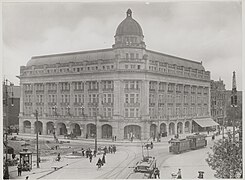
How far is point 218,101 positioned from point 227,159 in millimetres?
1066

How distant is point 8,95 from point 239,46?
371 centimetres

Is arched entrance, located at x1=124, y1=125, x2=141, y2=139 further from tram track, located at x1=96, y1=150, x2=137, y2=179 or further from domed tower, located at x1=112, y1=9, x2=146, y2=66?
domed tower, located at x1=112, y1=9, x2=146, y2=66

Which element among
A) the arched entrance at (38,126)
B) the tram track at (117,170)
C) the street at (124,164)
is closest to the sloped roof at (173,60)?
the street at (124,164)

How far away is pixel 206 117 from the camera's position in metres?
7.90

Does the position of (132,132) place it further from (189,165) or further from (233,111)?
(233,111)

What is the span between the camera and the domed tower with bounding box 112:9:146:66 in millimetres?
7352

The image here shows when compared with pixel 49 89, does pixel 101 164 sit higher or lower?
lower

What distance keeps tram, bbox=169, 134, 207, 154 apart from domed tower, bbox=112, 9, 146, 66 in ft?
4.89

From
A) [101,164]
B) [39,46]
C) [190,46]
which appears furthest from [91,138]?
[190,46]

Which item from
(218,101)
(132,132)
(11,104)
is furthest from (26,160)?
(218,101)

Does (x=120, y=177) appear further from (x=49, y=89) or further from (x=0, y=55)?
(x=0, y=55)

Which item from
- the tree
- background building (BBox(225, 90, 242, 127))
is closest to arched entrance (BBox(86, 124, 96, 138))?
the tree

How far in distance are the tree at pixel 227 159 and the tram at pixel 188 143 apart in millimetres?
283

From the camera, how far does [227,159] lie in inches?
286
